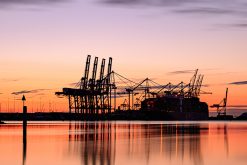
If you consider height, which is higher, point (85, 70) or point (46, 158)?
point (85, 70)

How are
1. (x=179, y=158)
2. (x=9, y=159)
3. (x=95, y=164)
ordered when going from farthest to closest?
(x=179, y=158) → (x=9, y=159) → (x=95, y=164)

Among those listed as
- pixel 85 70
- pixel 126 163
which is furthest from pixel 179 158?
pixel 85 70

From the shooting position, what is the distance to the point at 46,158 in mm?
29359

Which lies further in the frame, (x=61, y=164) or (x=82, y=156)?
(x=82, y=156)

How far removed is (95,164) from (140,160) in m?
3.72

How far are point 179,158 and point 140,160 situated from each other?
106 inches

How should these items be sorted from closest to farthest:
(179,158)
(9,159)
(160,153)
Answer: (9,159) → (179,158) → (160,153)

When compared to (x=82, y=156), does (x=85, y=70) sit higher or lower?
higher

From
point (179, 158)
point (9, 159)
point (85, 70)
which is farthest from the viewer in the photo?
point (85, 70)

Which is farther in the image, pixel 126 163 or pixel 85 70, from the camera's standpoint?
pixel 85 70

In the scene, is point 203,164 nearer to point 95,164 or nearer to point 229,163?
point 229,163

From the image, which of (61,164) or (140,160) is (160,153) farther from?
(61,164)

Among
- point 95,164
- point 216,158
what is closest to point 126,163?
point 95,164

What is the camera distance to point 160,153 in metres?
33.6
